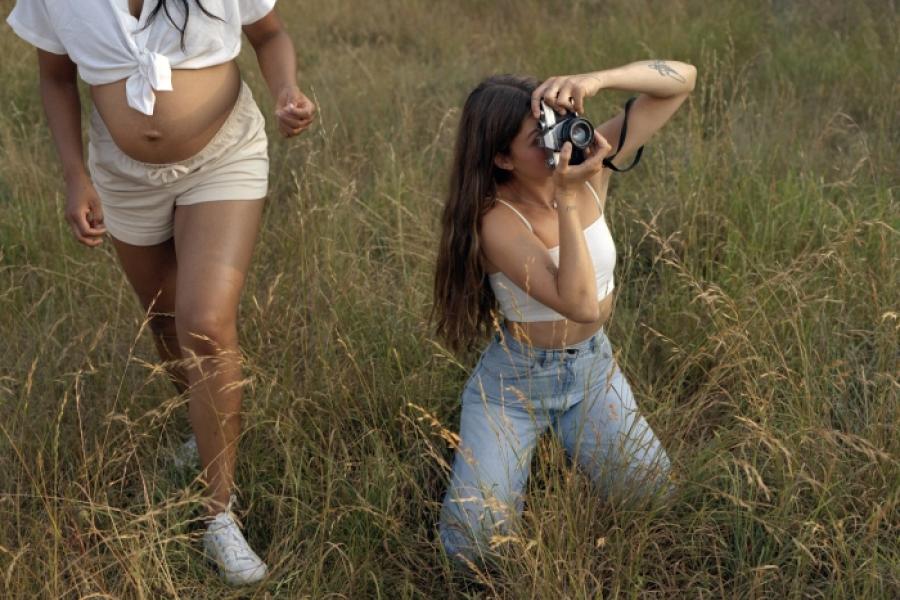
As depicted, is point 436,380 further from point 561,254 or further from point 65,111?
point 65,111

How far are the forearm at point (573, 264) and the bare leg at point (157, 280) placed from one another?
3.34ft

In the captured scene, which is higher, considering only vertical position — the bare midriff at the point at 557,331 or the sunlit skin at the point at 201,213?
the sunlit skin at the point at 201,213

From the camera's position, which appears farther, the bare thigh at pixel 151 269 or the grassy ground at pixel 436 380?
the bare thigh at pixel 151 269

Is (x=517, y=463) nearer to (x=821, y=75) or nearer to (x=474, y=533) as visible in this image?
(x=474, y=533)

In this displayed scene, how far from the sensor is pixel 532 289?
2.39 meters

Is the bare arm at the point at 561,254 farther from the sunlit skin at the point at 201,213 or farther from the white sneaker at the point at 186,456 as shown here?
the white sneaker at the point at 186,456

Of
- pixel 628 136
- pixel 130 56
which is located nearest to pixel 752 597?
pixel 628 136

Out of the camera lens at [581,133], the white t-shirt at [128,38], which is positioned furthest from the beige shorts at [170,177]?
the camera lens at [581,133]

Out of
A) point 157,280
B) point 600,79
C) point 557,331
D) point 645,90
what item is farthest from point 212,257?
point 645,90

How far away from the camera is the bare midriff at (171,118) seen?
7.84 ft

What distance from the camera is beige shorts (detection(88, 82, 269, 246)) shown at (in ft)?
8.09

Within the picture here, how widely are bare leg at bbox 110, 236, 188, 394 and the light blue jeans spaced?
31.3 inches

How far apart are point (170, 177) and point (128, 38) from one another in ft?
1.11

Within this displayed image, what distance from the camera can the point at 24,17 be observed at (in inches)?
94.7
